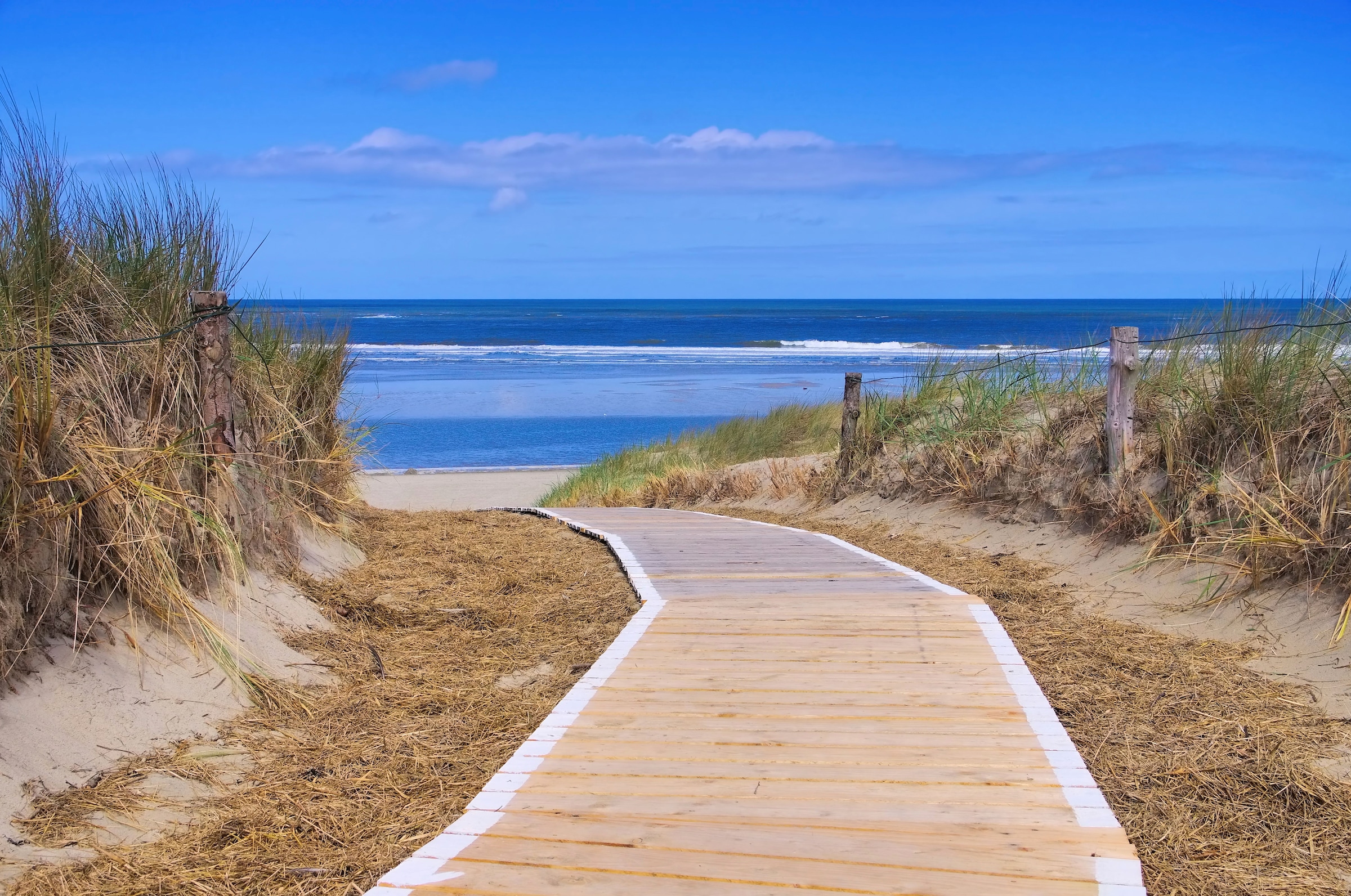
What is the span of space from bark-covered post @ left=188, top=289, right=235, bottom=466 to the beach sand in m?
Result: 9.55

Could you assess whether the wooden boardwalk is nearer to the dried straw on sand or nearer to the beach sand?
the dried straw on sand

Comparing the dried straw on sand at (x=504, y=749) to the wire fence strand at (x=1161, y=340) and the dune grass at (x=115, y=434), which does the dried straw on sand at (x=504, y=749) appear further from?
the wire fence strand at (x=1161, y=340)

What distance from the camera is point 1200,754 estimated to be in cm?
406

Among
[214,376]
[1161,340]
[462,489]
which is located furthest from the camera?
[462,489]

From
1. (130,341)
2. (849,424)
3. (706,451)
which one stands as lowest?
(706,451)

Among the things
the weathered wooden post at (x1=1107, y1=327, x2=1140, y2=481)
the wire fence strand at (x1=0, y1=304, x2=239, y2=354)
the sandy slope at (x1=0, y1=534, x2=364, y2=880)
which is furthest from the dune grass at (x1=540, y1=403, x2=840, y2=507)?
the sandy slope at (x1=0, y1=534, x2=364, y2=880)

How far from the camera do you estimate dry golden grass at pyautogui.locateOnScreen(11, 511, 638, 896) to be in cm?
327

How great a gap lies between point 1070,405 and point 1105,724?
16.1 ft

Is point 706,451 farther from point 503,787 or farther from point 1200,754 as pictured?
point 503,787

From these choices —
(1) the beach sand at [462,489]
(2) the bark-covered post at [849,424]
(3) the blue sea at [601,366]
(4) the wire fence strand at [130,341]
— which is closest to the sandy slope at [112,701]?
(4) the wire fence strand at [130,341]

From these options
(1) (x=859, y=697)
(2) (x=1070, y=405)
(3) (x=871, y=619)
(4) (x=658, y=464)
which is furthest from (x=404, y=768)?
(4) (x=658, y=464)

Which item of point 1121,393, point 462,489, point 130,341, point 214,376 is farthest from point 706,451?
point 130,341

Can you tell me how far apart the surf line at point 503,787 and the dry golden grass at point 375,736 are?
0.23 meters

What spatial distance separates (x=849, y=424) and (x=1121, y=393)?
4479 millimetres
